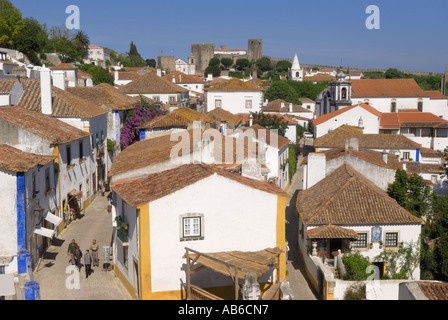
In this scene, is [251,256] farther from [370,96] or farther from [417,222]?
[370,96]

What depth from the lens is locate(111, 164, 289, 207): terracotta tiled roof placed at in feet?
52.3

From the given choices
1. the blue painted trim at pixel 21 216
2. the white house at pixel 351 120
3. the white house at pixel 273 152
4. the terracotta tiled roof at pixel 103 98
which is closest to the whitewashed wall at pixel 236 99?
the white house at pixel 351 120

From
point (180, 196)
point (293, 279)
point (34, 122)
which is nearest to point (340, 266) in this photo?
point (293, 279)

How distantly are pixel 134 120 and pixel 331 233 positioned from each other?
22.2 m

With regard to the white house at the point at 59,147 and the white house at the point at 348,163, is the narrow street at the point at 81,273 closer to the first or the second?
the white house at the point at 59,147

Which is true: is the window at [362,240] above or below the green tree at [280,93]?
below

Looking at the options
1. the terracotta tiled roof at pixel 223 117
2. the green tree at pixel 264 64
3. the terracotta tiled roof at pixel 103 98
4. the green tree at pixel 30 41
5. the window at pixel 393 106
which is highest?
the green tree at pixel 264 64

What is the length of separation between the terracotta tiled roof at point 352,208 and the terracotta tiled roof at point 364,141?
15.3 m

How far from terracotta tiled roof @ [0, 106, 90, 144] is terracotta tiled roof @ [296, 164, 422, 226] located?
466 inches

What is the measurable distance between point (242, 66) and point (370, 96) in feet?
281

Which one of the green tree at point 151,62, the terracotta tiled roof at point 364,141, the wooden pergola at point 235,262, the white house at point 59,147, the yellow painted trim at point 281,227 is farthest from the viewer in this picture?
the green tree at point 151,62

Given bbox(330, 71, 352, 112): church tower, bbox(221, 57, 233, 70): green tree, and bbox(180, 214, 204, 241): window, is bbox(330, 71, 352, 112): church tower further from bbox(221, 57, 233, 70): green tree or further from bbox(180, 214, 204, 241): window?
bbox(221, 57, 233, 70): green tree

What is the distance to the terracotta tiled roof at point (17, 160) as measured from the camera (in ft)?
58.1

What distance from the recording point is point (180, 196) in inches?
623
